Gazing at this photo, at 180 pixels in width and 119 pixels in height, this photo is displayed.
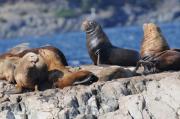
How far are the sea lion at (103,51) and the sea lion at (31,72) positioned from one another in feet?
7.74

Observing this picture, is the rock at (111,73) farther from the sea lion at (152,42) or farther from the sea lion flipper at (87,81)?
the sea lion at (152,42)

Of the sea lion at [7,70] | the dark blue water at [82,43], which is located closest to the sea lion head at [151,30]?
the sea lion at [7,70]

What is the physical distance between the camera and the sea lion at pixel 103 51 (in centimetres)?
1469

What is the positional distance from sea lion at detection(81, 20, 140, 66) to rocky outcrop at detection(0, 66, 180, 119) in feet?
9.23

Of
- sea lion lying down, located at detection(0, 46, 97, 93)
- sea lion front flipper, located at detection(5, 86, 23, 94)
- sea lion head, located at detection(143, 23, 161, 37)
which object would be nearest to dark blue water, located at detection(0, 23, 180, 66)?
sea lion head, located at detection(143, 23, 161, 37)

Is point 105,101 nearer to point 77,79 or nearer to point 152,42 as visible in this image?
point 77,79

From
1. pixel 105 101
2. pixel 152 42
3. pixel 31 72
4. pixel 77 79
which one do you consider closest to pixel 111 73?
pixel 77 79

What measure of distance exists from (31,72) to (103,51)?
274 centimetres

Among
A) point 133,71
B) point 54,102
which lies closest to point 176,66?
point 133,71

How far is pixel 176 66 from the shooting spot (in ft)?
42.8

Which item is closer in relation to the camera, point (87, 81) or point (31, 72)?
point (87, 81)

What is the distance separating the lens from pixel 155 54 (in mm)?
13414

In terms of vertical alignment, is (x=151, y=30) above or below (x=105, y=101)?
above

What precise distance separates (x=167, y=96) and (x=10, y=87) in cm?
274
